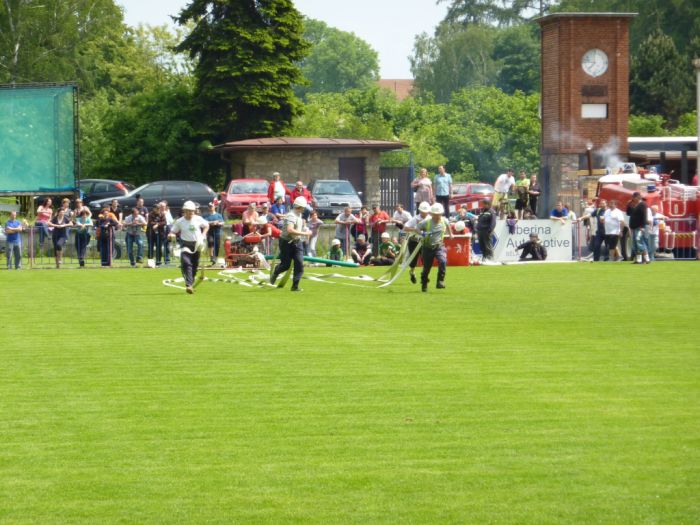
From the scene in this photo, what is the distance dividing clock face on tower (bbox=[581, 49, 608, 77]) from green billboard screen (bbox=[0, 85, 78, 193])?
23.5m

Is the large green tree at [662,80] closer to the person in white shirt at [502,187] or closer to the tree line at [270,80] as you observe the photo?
the tree line at [270,80]

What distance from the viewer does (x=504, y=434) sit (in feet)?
37.1

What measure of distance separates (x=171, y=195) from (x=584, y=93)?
752 inches

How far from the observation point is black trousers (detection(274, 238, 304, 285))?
28.1 meters

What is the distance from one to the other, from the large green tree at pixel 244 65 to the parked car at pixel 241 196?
10873mm

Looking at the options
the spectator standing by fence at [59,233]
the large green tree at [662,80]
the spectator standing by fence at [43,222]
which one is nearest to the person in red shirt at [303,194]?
the spectator standing by fence at [59,233]

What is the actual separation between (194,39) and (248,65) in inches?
110

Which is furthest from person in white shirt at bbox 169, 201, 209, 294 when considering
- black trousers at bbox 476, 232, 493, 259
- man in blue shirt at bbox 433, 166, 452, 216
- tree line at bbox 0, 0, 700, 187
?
tree line at bbox 0, 0, 700, 187

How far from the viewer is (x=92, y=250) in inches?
1551

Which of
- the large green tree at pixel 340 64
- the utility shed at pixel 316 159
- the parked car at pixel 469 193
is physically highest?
the large green tree at pixel 340 64

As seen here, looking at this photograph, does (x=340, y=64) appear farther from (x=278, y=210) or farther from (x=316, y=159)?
(x=278, y=210)

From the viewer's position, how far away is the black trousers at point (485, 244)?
3844 centimetres

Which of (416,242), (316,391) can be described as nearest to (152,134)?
(416,242)

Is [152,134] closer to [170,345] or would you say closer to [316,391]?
[170,345]
